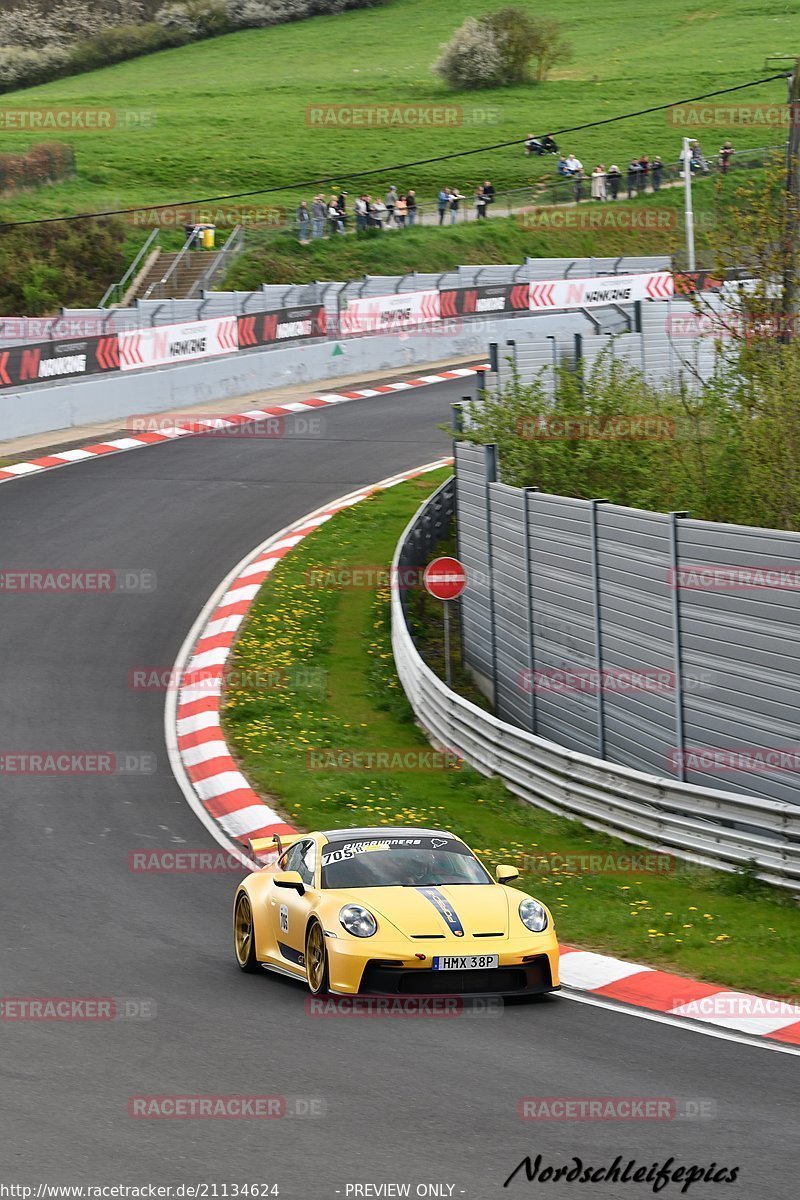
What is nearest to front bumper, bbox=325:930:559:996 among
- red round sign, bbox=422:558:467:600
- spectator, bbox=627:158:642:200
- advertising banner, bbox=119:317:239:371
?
red round sign, bbox=422:558:467:600

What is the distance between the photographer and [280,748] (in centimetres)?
1781

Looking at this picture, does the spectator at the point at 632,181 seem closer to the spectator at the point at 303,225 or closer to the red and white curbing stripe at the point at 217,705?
the spectator at the point at 303,225

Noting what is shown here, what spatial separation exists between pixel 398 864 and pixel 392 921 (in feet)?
2.79

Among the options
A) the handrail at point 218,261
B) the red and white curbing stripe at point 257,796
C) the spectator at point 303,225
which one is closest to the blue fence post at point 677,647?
the red and white curbing stripe at point 257,796

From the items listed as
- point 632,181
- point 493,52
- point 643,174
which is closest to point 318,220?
point 632,181

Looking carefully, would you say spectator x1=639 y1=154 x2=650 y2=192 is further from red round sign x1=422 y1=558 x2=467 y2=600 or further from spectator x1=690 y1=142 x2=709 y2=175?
red round sign x1=422 y1=558 x2=467 y2=600

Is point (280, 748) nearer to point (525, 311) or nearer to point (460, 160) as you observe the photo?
point (525, 311)

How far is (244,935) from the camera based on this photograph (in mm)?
11227

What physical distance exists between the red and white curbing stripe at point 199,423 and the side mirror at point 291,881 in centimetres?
1744

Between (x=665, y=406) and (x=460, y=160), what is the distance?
61484 mm

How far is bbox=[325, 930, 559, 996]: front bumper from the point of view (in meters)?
9.84

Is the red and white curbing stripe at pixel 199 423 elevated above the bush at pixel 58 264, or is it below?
below

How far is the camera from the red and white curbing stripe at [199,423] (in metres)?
30.2

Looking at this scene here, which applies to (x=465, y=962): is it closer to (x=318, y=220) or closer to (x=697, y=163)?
(x=318, y=220)
